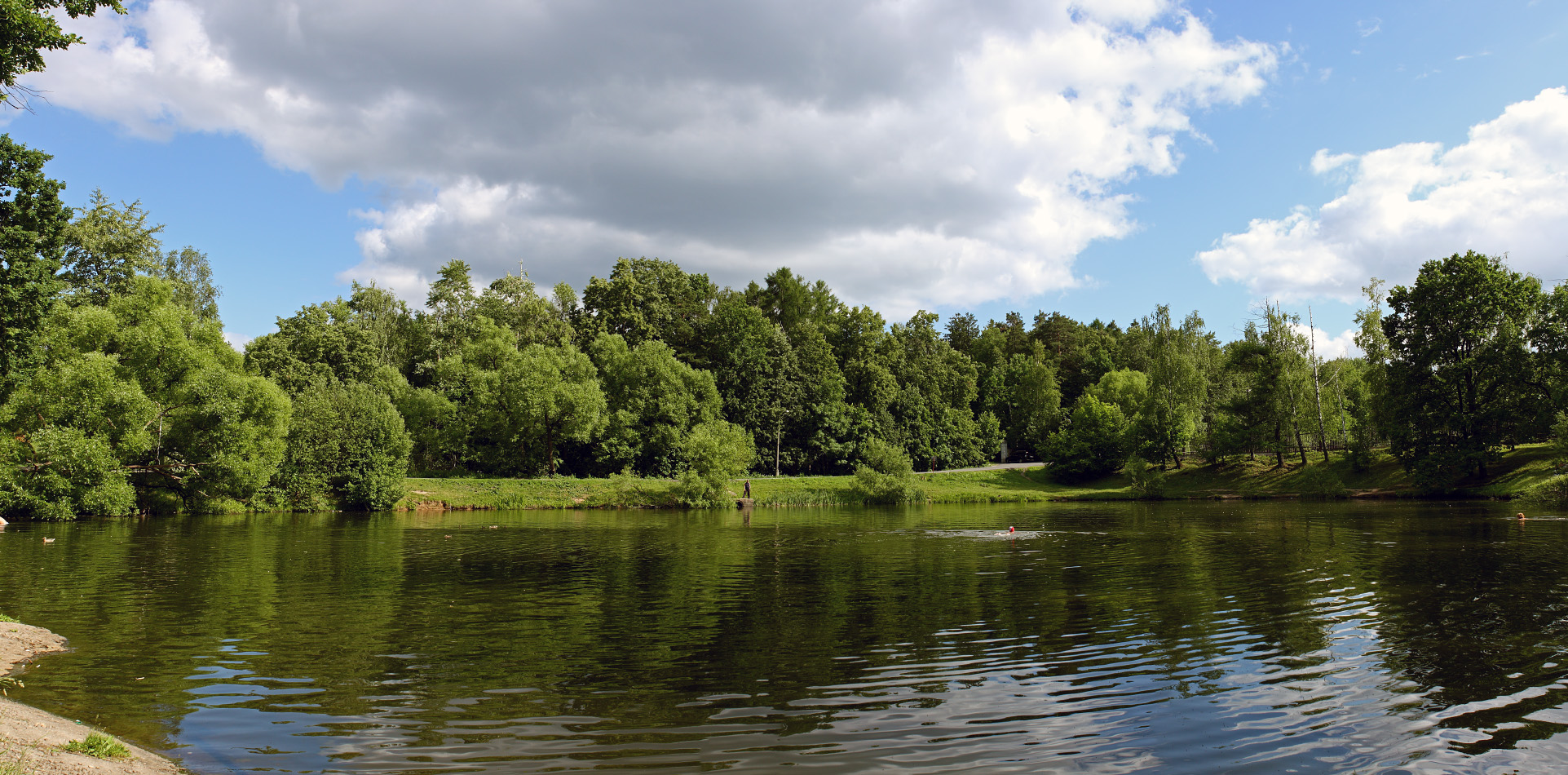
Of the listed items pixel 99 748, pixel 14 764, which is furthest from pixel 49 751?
pixel 14 764

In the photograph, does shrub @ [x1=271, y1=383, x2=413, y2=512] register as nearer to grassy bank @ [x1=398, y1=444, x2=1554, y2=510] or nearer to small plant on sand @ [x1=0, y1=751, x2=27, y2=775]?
grassy bank @ [x1=398, y1=444, x2=1554, y2=510]

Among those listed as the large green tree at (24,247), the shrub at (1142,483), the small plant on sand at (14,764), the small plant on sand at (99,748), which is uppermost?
the large green tree at (24,247)

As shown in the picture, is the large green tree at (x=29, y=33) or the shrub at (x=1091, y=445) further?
the shrub at (x=1091, y=445)

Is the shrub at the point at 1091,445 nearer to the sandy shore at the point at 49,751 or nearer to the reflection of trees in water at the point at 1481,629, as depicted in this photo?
the reflection of trees in water at the point at 1481,629

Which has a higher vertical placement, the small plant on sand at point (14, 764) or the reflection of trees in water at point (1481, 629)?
the small plant on sand at point (14, 764)

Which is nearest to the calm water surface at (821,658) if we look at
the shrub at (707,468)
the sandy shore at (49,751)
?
the sandy shore at (49,751)

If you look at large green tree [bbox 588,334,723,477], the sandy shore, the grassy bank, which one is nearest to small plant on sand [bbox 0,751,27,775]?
the sandy shore

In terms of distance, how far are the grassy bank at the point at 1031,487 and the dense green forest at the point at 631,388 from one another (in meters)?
1.88

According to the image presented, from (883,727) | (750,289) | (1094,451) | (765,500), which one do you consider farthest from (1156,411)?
(883,727)

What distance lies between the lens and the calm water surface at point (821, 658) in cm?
849

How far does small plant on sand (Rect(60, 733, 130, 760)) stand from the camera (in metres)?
7.50

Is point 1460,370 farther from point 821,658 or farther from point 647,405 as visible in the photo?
point 821,658

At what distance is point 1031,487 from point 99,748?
7847 cm

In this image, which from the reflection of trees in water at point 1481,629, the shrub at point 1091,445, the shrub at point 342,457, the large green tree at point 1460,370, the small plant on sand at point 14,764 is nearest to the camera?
the small plant on sand at point 14,764
